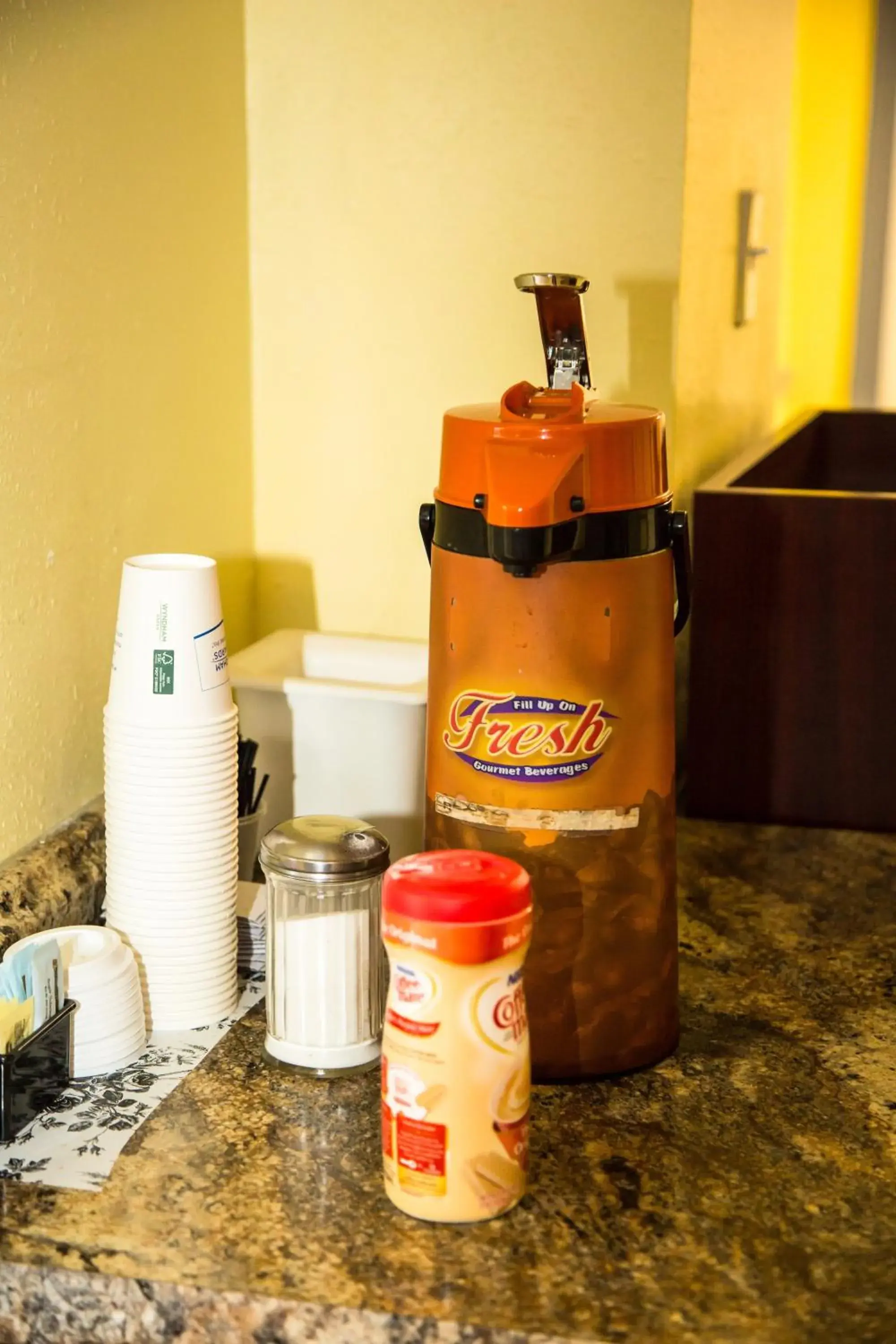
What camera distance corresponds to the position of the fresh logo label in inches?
31.3

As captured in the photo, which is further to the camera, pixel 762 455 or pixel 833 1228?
pixel 762 455

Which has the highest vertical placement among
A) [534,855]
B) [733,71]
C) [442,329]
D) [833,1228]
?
[733,71]

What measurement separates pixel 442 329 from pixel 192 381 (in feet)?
0.74

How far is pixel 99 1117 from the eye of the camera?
80cm

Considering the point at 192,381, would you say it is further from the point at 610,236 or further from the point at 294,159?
the point at 610,236

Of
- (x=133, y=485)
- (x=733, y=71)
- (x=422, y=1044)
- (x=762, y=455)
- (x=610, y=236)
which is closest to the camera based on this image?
(x=422, y=1044)

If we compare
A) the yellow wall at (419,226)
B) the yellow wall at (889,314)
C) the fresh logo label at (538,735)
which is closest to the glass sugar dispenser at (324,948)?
the fresh logo label at (538,735)

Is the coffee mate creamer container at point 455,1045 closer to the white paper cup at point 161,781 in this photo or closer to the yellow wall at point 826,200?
the white paper cup at point 161,781

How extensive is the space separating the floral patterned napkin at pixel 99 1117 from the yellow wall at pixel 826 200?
A: 153 cm

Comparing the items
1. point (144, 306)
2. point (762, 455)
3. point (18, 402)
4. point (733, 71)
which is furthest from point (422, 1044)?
point (733, 71)

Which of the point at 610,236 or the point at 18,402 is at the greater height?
the point at 610,236

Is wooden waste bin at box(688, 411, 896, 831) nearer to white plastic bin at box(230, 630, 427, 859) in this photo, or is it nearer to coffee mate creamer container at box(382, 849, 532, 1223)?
white plastic bin at box(230, 630, 427, 859)

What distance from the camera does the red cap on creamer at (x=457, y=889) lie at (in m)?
0.69

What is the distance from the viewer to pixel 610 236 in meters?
1.19
